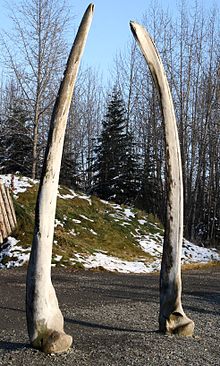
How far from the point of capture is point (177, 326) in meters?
5.89

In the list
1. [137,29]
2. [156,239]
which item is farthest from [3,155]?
[137,29]

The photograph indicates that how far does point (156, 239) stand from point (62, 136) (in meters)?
12.9

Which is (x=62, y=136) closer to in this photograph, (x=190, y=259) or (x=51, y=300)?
(x=51, y=300)

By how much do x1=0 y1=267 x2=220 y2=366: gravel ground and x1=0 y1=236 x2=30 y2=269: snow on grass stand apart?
33.3 inches

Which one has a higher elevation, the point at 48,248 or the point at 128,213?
the point at 128,213

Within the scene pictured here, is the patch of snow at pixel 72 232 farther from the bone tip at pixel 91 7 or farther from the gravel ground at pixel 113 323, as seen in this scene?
the bone tip at pixel 91 7

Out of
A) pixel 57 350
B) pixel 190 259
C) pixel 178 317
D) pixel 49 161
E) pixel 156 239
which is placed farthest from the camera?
pixel 156 239

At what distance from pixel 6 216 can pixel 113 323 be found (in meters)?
8.14

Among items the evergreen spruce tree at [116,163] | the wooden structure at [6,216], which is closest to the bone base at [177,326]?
the wooden structure at [6,216]

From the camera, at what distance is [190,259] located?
16.4m

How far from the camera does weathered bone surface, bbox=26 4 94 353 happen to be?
5004 mm

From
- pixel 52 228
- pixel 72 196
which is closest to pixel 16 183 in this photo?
pixel 72 196

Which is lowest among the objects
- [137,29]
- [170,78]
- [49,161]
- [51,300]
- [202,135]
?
[51,300]

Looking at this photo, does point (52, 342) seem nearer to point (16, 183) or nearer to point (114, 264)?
point (114, 264)
